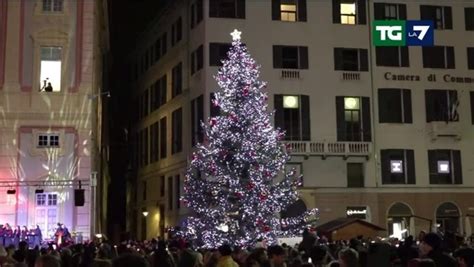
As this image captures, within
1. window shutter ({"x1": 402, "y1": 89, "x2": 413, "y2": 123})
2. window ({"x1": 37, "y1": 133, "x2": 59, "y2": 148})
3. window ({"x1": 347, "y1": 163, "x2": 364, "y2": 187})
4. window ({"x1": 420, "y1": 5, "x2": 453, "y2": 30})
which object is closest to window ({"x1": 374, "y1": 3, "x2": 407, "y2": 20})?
window ({"x1": 420, "y1": 5, "x2": 453, "y2": 30})

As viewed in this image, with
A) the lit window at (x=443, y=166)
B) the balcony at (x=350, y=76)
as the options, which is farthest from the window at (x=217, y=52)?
the lit window at (x=443, y=166)

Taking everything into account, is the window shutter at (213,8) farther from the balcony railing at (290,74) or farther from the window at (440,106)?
the window at (440,106)

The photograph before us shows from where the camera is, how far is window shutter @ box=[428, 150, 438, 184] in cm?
4503

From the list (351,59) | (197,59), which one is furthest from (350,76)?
(197,59)

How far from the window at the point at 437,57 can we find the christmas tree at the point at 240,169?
61.6 ft

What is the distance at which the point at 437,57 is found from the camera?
151ft

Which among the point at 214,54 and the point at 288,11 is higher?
the point at 288,11

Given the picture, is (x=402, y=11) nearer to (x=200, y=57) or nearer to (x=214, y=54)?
(x=214, y=54)

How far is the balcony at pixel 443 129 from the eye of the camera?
4480cm

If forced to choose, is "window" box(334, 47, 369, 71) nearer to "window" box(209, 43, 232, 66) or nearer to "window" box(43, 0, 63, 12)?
→ "window" box(209, 43, 232, 66)

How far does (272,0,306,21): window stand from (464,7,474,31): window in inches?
450

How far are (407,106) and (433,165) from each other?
416cm

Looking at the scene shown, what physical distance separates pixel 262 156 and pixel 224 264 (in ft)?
60.8

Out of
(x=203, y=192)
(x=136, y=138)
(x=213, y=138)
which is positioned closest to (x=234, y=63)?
(x=213, y=138)
